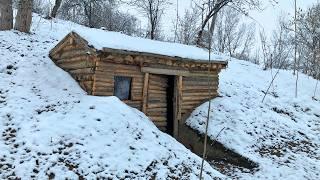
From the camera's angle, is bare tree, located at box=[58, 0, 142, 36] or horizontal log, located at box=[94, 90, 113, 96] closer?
horizontal log, located at box=[94, 90, 113, 96]

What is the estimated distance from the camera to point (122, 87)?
11.6m

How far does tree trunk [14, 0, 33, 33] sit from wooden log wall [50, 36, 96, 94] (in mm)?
3450

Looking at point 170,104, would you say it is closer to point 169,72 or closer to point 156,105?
point 156,105

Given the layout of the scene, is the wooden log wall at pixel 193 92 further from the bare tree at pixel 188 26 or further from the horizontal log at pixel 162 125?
the bare tree at pixel 188 26

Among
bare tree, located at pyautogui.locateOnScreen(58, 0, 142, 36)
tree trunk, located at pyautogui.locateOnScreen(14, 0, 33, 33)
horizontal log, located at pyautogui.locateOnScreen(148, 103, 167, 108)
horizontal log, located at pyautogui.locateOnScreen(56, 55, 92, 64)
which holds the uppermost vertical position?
bare tree, located at pyautogui.locateOnScreen(58, 0, 142, 36)

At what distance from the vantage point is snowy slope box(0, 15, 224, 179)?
802cm

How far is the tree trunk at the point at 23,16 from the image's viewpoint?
51.2 ft

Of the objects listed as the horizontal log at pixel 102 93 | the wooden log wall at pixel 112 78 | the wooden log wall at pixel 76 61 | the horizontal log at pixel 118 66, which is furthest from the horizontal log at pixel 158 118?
the wooden log wall at pixel 76 61

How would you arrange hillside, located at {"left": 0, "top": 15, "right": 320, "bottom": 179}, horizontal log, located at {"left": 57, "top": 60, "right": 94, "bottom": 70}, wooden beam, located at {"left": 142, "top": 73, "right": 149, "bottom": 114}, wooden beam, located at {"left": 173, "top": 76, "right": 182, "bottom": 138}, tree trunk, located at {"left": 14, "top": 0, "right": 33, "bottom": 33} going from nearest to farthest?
hillside, located at {"left": 0, "top": 15, "right": 320, "bottom": 179} < horizontal log, located at {"left": 57, "top": 60, "right": 94, "bottom": 70} < wooden beam, located at {"left": 142, "top": 73, "right": 149, "bottom": 114} < wooden beam, located at {"left": 173, "top": 76, "right": 182, "bottom": 138} < tree trunk, located at {"left": 14, "top": 0, "right": 33, "bottom": 33}

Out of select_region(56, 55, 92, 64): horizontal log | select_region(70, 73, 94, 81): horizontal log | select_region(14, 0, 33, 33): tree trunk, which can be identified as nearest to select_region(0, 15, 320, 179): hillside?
select_region(70, 73, 94, 81): horizontal log

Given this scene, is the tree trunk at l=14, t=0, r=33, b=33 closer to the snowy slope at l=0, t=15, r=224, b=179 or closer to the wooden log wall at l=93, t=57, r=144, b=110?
the snowy slope at l=0, t=15, r=224, b=179

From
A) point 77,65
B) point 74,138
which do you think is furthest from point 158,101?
point 74,138

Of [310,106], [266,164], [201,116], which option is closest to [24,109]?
[201,116]

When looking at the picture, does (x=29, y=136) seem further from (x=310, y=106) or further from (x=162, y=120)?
(x=310, y=106)
